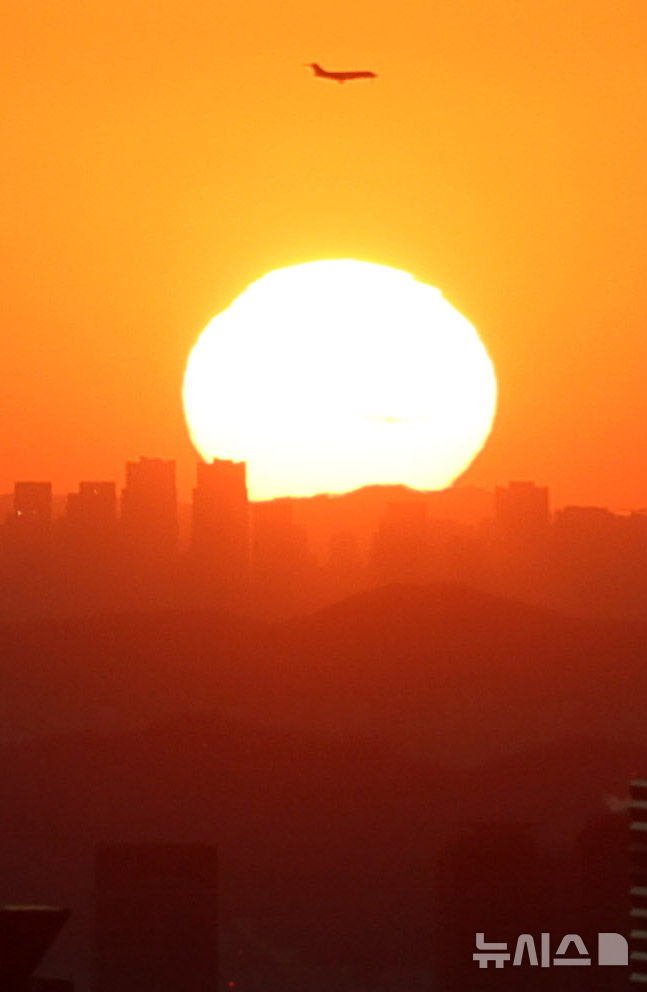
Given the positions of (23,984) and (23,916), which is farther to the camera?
(23,916)

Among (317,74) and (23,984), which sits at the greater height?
(317,74)

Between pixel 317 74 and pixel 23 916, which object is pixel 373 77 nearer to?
pixel 317 74

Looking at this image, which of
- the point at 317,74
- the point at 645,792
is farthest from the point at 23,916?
the point at 645,792

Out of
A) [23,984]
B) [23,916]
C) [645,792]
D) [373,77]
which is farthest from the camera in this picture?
[645,792]

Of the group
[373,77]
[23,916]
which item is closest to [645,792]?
[23,916]

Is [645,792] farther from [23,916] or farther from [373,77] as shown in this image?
[373,77]

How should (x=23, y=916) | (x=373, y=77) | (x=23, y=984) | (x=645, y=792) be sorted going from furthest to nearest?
(x=645, y=792), (x=23, y=916), (x=23, y=984), (x=373, y=77)
